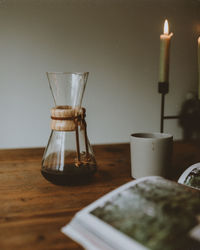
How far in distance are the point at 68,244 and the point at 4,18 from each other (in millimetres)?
1573

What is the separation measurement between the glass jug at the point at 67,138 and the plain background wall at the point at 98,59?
120cm

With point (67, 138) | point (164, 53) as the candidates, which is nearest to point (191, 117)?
point (164, 53)

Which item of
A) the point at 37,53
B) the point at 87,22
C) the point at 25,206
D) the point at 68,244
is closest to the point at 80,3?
the point at 87,22

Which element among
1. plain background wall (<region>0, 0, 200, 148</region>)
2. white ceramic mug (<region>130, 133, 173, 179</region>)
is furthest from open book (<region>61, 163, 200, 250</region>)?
plain background wall (<region>0, 0, 200, 148</region>)

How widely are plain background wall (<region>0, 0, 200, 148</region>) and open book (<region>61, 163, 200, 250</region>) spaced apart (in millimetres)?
1412

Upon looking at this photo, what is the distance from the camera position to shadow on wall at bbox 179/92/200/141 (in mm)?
1881

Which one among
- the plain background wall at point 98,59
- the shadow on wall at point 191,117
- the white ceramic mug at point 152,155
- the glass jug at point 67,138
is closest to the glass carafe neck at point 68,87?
the glass jug at point 67,138

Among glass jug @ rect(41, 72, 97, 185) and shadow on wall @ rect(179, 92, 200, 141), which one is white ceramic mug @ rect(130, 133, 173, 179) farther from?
shadow on wall @ rect(179, 92, 200, 141)

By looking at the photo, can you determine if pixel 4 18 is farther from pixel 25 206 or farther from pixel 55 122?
pixel 25 206

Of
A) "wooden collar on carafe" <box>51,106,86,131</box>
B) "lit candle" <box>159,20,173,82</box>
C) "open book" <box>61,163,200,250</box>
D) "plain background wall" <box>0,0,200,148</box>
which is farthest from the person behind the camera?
"plain background wall" <box>0,0,200,148</box>

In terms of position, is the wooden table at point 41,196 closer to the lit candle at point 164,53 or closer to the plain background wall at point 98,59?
the lit candle at point 164,53

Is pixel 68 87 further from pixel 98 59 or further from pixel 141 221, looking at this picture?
pixel 98 59

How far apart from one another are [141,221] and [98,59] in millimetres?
1556

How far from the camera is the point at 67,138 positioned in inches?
23.3
